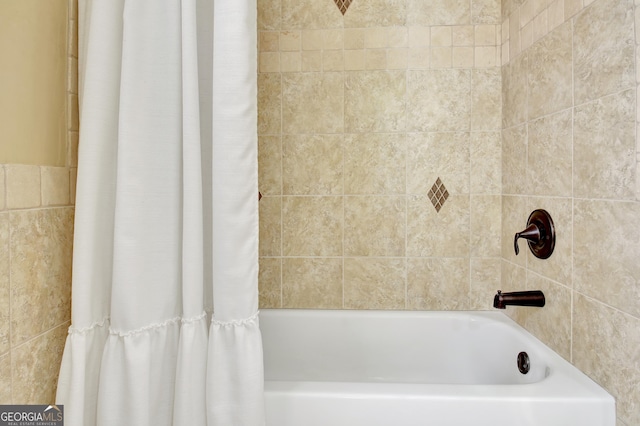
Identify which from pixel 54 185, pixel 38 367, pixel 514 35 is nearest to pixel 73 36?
pixel 54 185

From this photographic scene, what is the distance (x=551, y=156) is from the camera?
4.78ft

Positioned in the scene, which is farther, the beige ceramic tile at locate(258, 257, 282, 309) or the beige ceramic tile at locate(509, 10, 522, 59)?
the beige ceramic tile at locate(258, 257, 282, 309)

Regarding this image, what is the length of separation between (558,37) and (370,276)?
115cm

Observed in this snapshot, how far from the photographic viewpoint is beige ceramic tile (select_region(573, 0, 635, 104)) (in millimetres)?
1051

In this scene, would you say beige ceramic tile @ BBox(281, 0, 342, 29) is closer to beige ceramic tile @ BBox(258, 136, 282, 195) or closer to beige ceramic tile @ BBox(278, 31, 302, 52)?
beige ceramic tile @ BBox(278, 31, 302, 52)

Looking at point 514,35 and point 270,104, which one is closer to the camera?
point 514,35

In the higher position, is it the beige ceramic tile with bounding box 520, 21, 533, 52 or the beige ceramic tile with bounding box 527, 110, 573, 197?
the beige ceramic tile with bounding box 520, 21, 533, 52

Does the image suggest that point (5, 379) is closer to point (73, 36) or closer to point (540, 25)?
point (73, 36)

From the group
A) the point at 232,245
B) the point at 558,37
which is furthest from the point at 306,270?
the point at 558,37

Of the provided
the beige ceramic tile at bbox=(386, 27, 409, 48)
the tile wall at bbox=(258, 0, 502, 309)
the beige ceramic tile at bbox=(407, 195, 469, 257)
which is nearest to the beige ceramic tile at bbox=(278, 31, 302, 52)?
the tile wall at bbox=(258, 0, 502, 309)

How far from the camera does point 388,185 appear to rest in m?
1.93

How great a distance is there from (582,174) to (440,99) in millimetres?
793

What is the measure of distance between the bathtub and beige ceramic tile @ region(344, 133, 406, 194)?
55 cm

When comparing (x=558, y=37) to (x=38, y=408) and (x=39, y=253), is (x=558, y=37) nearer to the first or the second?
(x=39, y=253)
